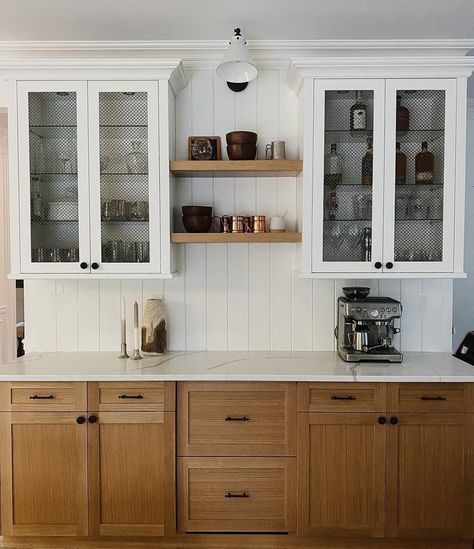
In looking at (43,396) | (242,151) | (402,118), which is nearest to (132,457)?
(43,396)

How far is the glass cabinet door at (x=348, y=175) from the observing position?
263cm

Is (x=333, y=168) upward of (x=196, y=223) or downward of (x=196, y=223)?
upward

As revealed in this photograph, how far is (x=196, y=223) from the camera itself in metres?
2.81

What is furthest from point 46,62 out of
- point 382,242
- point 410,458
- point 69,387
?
point 410,458

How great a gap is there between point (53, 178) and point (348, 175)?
1558mm

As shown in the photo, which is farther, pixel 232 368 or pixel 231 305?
pixel 231 305

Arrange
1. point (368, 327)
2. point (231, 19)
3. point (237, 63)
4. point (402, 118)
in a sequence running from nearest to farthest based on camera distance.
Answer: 1. point (237, 63)
2. point (231, 19)
3. point (402, 118)
4. point (368, 327)

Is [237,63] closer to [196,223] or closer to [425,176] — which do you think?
[196,223]

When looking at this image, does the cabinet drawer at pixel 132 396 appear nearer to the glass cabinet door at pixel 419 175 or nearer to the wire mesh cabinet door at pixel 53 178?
the wire mesh cabinet door at pixel 53 178

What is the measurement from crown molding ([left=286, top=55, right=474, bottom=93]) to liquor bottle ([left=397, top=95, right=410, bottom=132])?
0.50 feet

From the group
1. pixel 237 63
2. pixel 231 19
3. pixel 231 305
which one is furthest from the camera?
pixel 231 305

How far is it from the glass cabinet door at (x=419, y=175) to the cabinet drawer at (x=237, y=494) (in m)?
1.21

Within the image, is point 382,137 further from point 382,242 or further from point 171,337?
point 171,337

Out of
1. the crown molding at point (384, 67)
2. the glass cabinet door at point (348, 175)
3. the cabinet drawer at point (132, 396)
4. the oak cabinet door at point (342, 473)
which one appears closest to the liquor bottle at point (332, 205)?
the glass cabinet door at point (348, 175)
